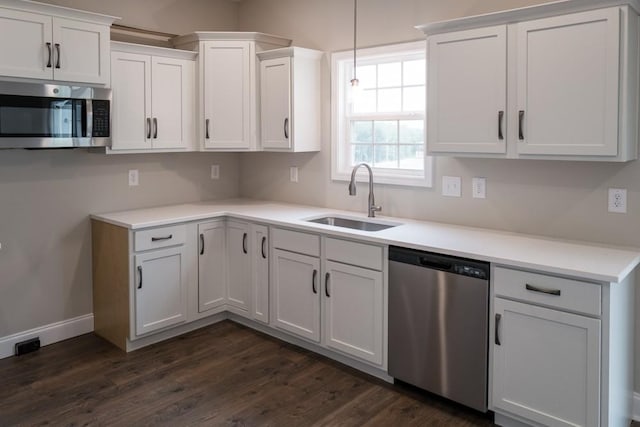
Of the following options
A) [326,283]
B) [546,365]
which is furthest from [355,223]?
[546,365]

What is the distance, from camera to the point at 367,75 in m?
3.96

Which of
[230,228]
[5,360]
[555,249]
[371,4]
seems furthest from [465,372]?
[5,360]

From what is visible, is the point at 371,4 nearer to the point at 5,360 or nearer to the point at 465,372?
the point at 465,372

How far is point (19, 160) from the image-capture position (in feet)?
11.6

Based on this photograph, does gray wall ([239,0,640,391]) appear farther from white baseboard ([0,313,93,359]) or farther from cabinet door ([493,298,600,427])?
white baseboard ([0,313,93,359])

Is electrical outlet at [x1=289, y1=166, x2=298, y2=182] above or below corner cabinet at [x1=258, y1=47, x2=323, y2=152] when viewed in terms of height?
below

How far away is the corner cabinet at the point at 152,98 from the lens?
12.2 ft

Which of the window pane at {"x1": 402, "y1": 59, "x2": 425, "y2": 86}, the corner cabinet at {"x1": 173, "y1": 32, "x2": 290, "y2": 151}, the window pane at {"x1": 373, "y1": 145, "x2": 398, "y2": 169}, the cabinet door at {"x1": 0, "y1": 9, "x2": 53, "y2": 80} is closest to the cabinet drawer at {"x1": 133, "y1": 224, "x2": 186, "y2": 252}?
the corner cabinet at {"x1": 173, "y1": 32, "x2": 290, "y2": 151}

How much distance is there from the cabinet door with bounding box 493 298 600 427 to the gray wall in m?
0.69

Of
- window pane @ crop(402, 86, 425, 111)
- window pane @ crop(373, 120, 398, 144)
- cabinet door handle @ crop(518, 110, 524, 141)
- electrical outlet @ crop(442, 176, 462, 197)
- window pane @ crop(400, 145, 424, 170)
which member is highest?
window pane @ crop(402, 86, 425, 111)

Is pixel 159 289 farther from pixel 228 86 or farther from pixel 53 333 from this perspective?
pixel 228 86

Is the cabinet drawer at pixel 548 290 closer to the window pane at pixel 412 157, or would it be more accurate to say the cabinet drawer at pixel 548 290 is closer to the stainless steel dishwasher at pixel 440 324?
the stainless steel dishwasher at pixel 440 324

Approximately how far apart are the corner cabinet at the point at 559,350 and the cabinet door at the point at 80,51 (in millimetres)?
2745

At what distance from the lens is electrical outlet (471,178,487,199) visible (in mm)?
3281
